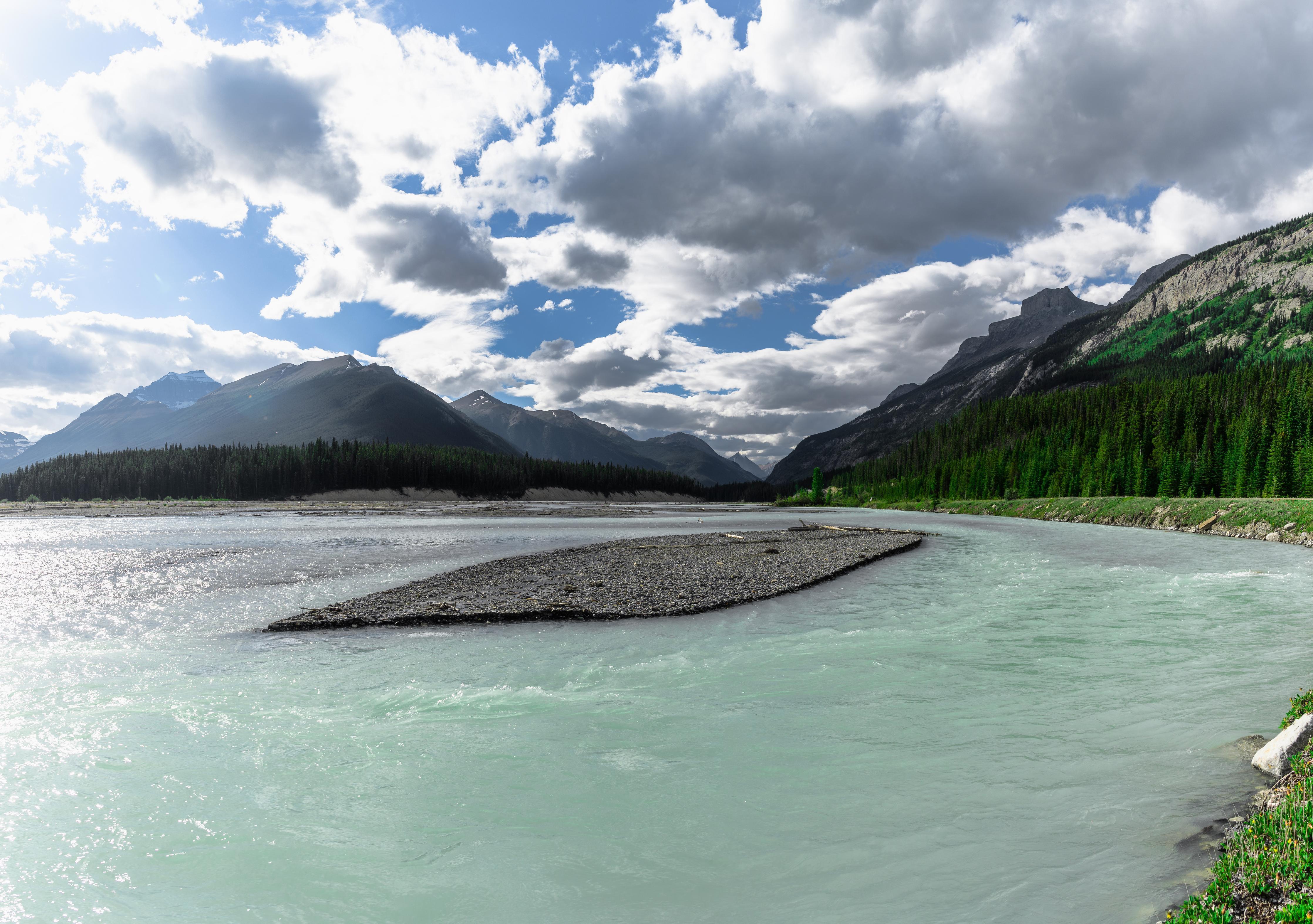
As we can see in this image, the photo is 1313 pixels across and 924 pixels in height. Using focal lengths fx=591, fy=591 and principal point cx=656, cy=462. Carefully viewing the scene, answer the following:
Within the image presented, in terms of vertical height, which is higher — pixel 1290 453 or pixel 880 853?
pixel 1290 453

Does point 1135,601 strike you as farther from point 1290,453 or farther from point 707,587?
point 1290,453

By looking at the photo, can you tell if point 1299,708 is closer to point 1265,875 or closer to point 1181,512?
point 1265,875

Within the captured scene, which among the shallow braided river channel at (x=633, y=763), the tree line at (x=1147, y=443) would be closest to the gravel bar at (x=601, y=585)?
the shallow braided river channel at (x=633, y=763)

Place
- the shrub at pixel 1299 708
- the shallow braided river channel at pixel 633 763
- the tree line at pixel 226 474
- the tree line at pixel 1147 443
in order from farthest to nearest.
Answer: the tree line at pixel 226 474, the tree line at pixel 1147 443, the shrub at pixel 1299 708, the shallow braided river channel at pixel 633 763

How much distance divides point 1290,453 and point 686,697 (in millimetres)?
88219

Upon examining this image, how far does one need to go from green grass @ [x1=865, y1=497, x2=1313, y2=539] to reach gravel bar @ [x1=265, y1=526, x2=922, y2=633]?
32.7 m

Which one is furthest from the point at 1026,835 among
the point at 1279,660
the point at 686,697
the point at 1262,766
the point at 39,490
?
the point at 39,490

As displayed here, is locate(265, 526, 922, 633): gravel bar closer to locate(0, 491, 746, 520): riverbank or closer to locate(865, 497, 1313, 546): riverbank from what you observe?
locate(865, 497, 1313, 546): riverbank

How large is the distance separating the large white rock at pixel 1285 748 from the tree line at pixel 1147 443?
7863 cm

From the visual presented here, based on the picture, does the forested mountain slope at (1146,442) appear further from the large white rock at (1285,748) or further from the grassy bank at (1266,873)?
the grassy bank at (1266,873)

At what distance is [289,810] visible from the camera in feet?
23.7

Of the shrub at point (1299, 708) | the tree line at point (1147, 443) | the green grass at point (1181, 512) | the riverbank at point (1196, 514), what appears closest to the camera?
the shrub at point (1299, 708)

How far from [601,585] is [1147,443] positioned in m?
102

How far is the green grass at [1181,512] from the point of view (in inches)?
1794
